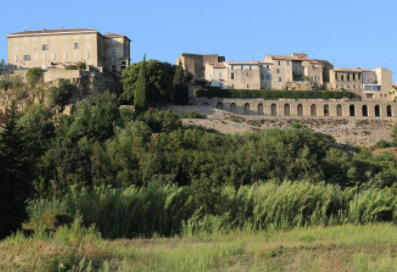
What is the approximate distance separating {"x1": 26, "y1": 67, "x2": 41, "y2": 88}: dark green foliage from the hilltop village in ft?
1.95

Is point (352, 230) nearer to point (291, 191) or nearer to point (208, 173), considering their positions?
point (291, 191)

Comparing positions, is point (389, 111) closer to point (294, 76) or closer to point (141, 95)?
point (294, 76)

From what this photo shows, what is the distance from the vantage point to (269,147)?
3569cm

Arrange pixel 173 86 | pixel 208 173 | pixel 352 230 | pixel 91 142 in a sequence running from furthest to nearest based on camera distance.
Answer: pixel 173 86
pixel 91 142
pixel 208 173
pixel 352 230

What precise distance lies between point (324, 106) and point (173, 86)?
18.8 meters

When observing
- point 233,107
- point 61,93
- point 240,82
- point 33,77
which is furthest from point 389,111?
point 33,77

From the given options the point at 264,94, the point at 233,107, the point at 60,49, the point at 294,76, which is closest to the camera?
the point at 60,49

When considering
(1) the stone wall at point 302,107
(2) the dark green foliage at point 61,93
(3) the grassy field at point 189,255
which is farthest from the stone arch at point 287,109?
(3) the grassy field at point 189,255

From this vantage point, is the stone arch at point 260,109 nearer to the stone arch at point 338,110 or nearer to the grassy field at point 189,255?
the stone arch at point 338,110

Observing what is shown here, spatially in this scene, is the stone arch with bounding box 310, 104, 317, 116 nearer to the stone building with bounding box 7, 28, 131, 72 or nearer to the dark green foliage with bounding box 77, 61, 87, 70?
the stone building with bounding box 7, 28, 131, 72

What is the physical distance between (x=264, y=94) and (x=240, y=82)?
4826 millimetres

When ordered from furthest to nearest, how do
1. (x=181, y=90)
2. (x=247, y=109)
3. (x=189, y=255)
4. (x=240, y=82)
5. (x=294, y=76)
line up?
1. (x=294, y=76)
2. (x=240, y=82)
3. (x=247, y=109)
4. (x=181, y=90)
5. (x=189, y=255)

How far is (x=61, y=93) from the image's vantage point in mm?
45969

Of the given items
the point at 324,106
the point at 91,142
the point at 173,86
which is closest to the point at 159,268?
the point at 91,142
